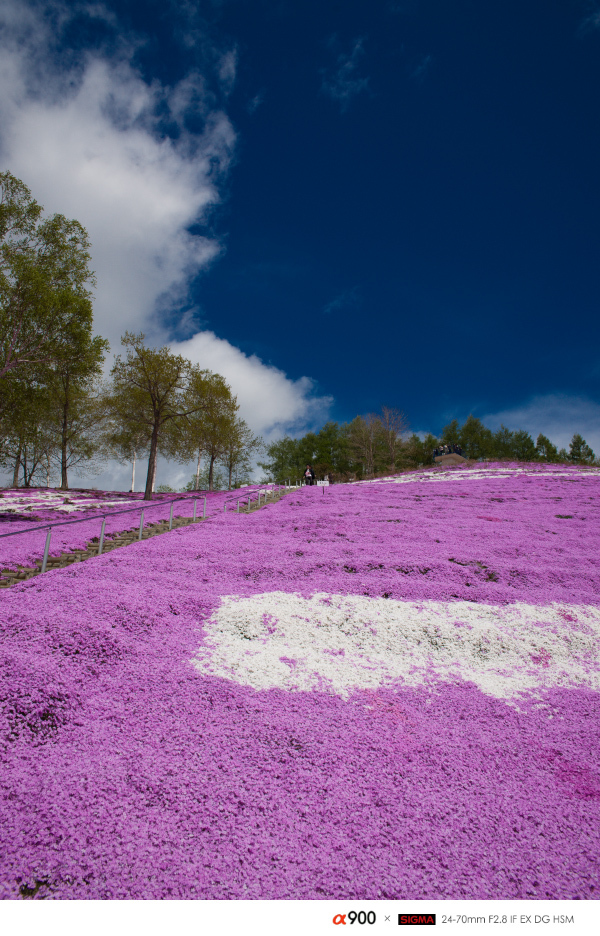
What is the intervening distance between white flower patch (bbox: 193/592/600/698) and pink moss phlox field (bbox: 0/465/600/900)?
0.07 m

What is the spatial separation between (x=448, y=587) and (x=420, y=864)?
166 inches

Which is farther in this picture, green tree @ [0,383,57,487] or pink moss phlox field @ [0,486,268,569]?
green tree @ [0,383,57,487]

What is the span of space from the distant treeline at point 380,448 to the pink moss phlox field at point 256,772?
4196cm

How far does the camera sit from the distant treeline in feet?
171

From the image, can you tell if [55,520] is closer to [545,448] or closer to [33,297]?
[33,297]

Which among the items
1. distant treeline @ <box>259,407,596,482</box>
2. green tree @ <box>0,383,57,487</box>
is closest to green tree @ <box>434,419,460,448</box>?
distant treeline @ <box>259,407,596,482</box>

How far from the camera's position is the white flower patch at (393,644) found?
371 centimetres

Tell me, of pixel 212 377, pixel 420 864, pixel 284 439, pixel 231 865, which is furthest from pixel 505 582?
pixel 284 439

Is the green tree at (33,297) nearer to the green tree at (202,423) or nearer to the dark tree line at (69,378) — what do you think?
the dark tree line at (69,378)

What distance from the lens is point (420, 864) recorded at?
6.59ft

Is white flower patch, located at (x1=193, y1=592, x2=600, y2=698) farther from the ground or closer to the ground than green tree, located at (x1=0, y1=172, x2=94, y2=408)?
closer to the ground
